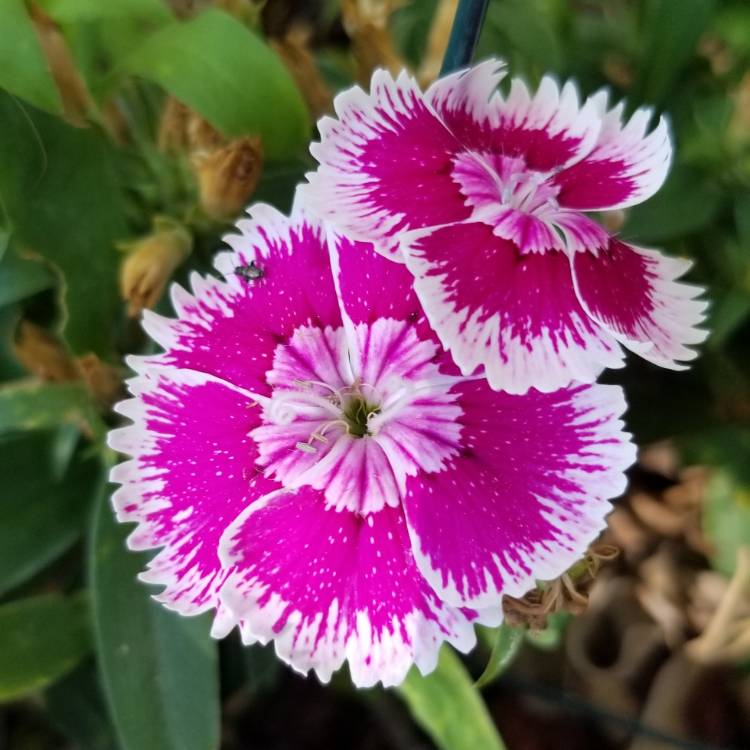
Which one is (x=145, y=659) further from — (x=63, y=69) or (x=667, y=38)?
(x=667, y=38)

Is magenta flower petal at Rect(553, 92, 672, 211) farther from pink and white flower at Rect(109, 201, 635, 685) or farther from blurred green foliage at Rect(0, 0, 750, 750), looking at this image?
blurred green foliage at Rect(0, 0, 750, 750)

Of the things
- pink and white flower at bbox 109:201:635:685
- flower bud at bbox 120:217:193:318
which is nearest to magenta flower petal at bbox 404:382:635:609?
pink and white flower at bbox 109:201:635:685

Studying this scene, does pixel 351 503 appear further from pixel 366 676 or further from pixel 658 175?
pixel 658 175

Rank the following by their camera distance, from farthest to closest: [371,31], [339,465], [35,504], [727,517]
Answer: [727,517] < [35,504] < [371,31] < [339,465]

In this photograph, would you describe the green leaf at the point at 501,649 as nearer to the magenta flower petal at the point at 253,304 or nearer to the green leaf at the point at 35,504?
the magenta flower petal at the point at 253,304

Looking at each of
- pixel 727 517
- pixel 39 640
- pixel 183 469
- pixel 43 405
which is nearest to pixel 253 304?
pixel 183 469

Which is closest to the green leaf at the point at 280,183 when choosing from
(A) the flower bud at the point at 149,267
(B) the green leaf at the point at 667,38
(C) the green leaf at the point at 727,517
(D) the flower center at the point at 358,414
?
(A) the flower bud at the point at 149,267

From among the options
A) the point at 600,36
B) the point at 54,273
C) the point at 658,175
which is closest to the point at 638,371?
the point at 600,36
